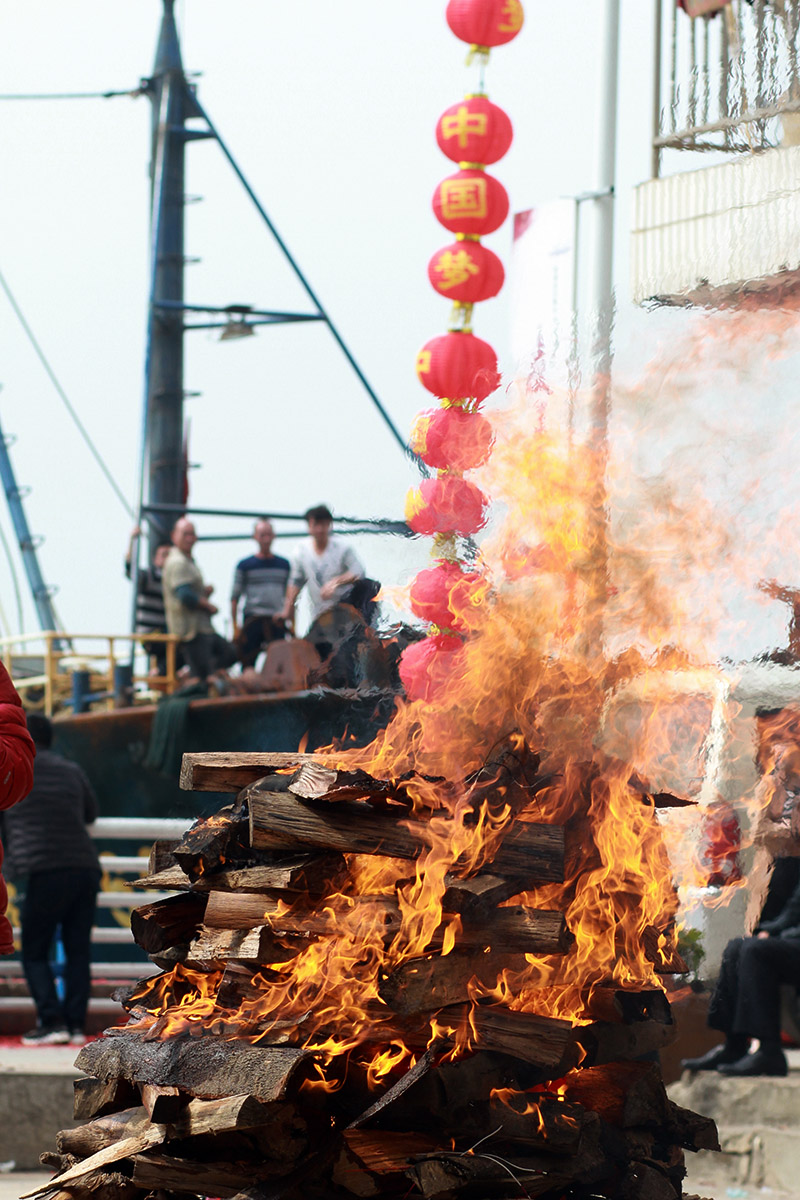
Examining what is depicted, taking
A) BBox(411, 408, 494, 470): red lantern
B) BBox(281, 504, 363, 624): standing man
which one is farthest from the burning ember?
BBox(281, 504, 363, 624): standing man

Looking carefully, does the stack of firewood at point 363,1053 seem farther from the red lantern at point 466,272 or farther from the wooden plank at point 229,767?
the red lantern at point 466,272

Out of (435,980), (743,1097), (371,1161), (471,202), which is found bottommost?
(743,1097)

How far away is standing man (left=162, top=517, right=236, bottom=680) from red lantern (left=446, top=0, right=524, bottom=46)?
4.36 meters

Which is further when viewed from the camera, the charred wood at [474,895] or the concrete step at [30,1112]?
the concrete step at [30,1112]

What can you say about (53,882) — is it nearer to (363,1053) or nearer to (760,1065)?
(760,1065)

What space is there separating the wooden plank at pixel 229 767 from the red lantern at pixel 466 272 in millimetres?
6271

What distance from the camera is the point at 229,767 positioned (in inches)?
156

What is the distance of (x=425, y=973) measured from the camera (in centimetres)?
348

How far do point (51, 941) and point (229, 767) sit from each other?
4.04 m

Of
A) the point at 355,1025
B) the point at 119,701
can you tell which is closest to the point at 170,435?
the point at 119,701

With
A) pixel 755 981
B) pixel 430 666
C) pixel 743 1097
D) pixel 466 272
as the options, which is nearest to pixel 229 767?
pixel 430 666

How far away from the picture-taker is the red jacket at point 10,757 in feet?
12.3

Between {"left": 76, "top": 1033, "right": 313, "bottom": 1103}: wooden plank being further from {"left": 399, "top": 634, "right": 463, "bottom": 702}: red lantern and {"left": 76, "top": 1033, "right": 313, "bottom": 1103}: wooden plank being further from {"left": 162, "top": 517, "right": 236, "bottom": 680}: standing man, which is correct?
{"left": 162, "top": 517, "right": 236, "bottom": 680}: standing man

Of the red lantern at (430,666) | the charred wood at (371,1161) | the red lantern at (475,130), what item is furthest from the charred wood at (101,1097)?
the red lantern at (475,130)
